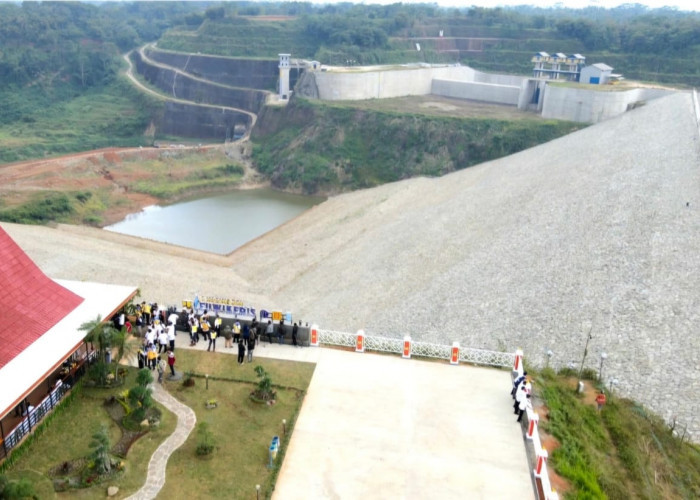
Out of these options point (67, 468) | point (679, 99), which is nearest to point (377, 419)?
point (67, 468)

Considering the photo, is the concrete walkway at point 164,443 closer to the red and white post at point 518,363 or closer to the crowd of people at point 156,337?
the crowd of people at point 156,337

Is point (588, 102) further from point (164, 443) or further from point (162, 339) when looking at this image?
point (164, 443)

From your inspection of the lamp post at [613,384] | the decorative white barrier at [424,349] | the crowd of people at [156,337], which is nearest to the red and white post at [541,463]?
the decorative white barrier at [424,349]

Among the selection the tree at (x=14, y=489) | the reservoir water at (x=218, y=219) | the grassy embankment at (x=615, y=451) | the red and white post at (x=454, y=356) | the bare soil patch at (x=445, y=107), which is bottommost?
the reservoir water at (x=218, y=219)

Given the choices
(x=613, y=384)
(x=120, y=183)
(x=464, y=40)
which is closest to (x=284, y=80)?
(x=120, y=183)

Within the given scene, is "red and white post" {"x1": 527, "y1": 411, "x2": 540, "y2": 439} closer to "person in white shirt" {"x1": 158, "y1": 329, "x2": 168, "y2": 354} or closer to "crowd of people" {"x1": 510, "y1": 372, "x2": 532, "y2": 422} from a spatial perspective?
"crowd of people" {"x1": 510, "y1": 372, "x2": 532, "y2": 422}

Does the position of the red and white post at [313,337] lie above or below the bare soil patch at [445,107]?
below
